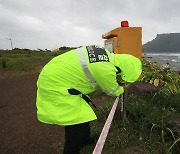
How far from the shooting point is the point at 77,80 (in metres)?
→ 2.83

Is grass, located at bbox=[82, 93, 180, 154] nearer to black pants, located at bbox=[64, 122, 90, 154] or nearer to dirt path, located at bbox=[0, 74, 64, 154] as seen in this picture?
black pants, located at bbox=[64, 122, 90, 154]

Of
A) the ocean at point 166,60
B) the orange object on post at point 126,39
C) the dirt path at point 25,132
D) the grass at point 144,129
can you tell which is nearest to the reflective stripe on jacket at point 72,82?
the grass at point 144,129

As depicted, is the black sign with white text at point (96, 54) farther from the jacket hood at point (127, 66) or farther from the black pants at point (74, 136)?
the black pants at point (74, 136)

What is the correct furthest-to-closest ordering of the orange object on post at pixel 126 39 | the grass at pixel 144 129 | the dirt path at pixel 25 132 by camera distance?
1. the orange object on post at pixel 126 39
2. the dirt path at pixel 25 132
3. the grass at pixel 144 129

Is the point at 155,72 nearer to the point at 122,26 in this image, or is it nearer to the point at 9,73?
the point at 122,26

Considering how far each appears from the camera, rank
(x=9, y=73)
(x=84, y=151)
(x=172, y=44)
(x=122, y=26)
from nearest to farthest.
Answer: (x=84, y=151)
(x=122, y=26)
(x=9, y=73)
(x=172, y=44)

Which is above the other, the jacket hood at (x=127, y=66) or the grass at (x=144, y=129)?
the jacket hood at (x=127, y=66)

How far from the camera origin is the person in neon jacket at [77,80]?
2750 millimetres

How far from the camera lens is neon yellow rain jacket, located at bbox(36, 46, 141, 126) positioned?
2740 mm

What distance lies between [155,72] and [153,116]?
73.7 inches

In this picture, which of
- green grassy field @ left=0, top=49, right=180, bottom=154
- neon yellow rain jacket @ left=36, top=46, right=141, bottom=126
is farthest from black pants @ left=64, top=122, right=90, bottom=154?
green grassy field @ left=0, top=49, right=180, bottom=154

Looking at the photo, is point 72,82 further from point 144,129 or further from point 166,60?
point 166,60

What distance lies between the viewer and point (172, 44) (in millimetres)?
128875

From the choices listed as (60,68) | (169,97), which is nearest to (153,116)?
(169,97)
